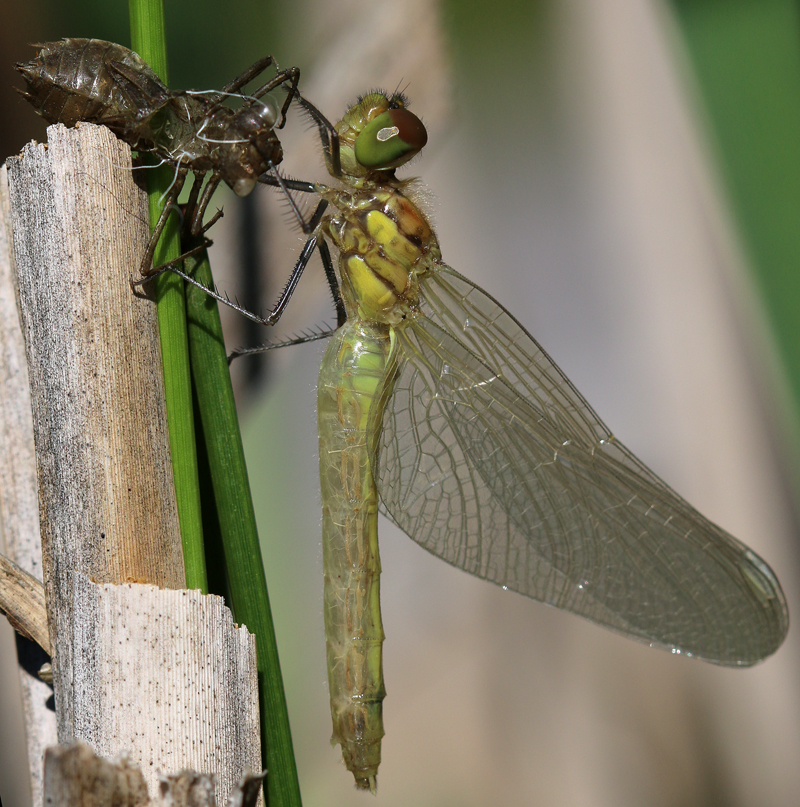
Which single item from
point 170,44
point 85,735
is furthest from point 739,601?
point 170,44

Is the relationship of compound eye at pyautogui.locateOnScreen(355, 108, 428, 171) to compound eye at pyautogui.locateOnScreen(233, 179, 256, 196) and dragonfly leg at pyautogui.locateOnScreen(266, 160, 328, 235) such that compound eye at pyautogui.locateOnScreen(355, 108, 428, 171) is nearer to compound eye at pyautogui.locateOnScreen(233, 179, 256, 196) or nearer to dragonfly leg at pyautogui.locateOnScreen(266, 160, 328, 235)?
dragonfly leg at pyautogui.locateOnScreen(266, 160, 328, 235)

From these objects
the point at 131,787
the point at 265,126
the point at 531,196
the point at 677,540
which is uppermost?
the point at 531,196

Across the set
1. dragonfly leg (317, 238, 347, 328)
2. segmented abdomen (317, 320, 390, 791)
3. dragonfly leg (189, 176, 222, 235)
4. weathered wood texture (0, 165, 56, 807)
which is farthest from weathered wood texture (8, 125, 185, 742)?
dragonfly leg (317, 238, 347, 328)

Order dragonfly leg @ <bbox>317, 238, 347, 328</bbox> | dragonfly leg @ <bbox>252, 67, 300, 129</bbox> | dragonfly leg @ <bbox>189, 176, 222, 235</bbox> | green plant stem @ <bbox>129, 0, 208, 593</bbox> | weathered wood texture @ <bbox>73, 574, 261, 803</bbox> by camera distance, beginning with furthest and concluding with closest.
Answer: dragonfly leg @ <bbox>317, 238, 347, 328</bbox>
dragonfly leg @ <bbox>252, 67, 300, 129</bbox>
dragonfly leg @ <bbox>189, 176, 222, 235</bbox>
green plant stem @ <bbox>129, 0, 208, 593</bbox>
weathered wood texture @ <bbox>73, 574, 261, 803</bbox>

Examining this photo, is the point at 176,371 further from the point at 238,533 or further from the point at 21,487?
the point at 21,487

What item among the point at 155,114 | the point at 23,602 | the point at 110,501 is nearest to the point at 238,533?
the point at 110,501

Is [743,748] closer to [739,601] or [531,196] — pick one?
[739,601]

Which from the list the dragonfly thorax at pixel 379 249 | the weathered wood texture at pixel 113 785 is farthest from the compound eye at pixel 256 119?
the weathered wood texture at pixel 113 785

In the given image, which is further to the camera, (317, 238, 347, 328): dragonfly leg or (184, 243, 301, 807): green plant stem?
(317, 238, 347, 328): dragonfly leg
